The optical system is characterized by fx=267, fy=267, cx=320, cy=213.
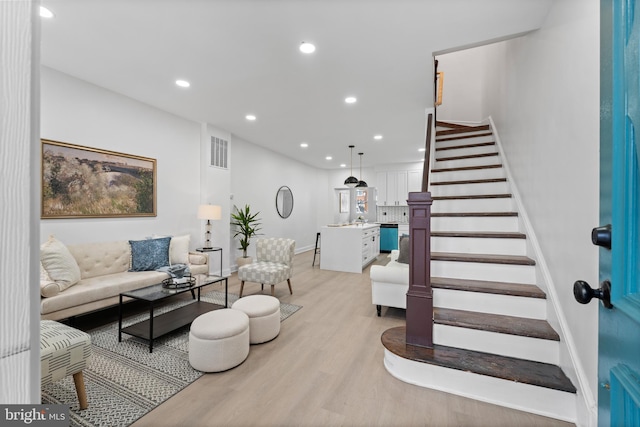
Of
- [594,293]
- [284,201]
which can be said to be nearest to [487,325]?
[594,293]

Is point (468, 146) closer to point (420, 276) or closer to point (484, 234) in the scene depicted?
point (484, 234)

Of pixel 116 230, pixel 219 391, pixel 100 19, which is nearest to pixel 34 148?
pixel 219 391

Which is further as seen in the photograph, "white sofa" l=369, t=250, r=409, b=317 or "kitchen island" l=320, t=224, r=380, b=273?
"kitchen island" l=320, t=224, r=380, b=273

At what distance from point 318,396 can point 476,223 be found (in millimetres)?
2237

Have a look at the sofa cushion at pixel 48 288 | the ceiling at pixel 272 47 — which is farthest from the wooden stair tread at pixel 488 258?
the sofa cushion at pixel 48 288

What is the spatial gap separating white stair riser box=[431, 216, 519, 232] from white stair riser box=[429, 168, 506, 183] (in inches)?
31.4

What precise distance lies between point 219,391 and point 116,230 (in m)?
2.81

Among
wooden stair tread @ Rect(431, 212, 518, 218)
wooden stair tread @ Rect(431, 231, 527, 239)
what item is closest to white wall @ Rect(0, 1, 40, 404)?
wooden stair tread @ Rect(431, 231, 527, 239)

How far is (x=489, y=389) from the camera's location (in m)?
1.71

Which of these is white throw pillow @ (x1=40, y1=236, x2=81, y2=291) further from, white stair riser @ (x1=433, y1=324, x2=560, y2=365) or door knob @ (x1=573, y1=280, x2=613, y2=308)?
door knob @ (x1=573, y1=280, x2=613, y2=308)

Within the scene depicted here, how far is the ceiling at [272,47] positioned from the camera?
2012 millimetres

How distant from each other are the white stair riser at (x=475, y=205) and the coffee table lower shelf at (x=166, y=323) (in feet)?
9.36

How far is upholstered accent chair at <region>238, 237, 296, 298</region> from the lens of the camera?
364 cm

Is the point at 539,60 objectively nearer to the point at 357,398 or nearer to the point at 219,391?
the point at 357,398
